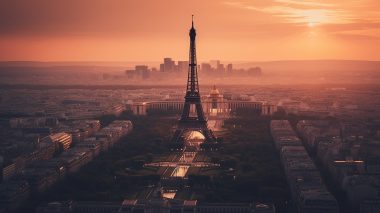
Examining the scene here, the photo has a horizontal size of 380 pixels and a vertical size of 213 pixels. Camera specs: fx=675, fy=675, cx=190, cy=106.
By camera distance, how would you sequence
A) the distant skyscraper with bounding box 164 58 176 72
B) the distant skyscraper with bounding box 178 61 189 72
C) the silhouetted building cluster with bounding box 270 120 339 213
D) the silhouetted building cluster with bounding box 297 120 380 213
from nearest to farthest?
1. the silhouetted building cluster with bounding box 270 120 339 213
2. the silhouetted building cluster with bounding box 297 120 380 213
3. the distant skyscraper with bounding box 178 61 189 72
4. the distant skyscraper with bounding box 164 58 176 72

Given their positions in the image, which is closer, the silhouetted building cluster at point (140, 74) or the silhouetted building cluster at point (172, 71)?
the silhouetted building cluster at point (172, 71)

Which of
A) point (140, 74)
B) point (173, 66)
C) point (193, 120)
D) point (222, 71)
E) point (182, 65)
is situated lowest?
point (140, 74)

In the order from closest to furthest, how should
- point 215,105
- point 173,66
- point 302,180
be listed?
point 302,180
point 215,105
point 173,66

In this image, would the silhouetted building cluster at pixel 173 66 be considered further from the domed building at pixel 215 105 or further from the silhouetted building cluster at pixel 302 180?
the silhouetted building cluster at pixel 302 180

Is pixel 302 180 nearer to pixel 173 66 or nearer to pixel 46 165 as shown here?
pixel 46 165

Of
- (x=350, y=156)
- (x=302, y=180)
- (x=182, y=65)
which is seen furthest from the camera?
(x=182, y=65)

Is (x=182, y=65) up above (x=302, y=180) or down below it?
above

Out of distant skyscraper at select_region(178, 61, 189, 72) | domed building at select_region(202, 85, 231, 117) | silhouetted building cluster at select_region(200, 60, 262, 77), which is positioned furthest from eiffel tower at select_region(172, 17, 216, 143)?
silhouetted building cluster at select_region(200, 60, 262, 77)

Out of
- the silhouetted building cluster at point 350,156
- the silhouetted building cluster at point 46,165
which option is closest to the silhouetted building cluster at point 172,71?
the silhouetted building cluster at point 350,156

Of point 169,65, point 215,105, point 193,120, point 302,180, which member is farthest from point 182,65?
point 302,180

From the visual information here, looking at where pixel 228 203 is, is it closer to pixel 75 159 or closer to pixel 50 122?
pixel 75 159

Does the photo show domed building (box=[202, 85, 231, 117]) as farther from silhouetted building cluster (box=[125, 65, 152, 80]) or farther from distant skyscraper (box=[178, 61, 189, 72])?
silhouetted building cluster (box=[125, 65, 152, 80])
